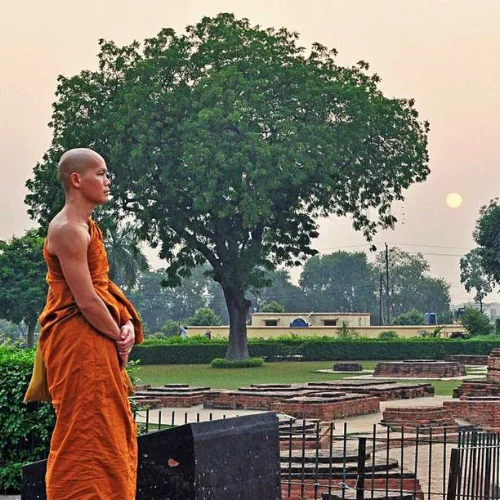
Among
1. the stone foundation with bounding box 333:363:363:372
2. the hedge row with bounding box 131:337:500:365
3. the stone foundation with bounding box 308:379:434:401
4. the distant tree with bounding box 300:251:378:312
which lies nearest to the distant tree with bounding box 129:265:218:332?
the distant tree with bounding box 300:251:378:312

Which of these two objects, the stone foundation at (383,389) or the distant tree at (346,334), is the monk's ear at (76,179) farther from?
the distant tree at (346,334)

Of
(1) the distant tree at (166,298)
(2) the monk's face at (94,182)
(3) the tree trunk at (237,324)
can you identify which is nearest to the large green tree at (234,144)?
(3) the tree trunk at (237,324)

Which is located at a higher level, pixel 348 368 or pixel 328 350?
pixel 328 350

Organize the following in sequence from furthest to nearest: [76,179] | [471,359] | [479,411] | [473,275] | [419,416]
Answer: [473,275] → [471,359] → [479,411] → [419,416] → [76,179]

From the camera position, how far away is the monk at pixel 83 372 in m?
3.83

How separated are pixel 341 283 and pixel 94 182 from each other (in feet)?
314

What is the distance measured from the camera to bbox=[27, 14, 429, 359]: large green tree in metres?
34.5

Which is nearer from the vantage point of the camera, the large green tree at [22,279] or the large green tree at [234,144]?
the large green tree at [234,144]

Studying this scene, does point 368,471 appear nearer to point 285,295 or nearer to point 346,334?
point 346,334

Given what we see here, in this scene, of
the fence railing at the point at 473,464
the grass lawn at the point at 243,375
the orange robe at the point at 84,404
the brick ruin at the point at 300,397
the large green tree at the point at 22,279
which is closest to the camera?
the orange robe at the point at 84,404

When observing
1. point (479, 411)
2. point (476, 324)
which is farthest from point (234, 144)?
point (479, 411)

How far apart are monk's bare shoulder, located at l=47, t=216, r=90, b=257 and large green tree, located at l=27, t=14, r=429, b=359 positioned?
2999cm

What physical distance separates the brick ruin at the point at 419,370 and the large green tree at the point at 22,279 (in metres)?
Result: 20.8

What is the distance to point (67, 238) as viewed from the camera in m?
3.84
